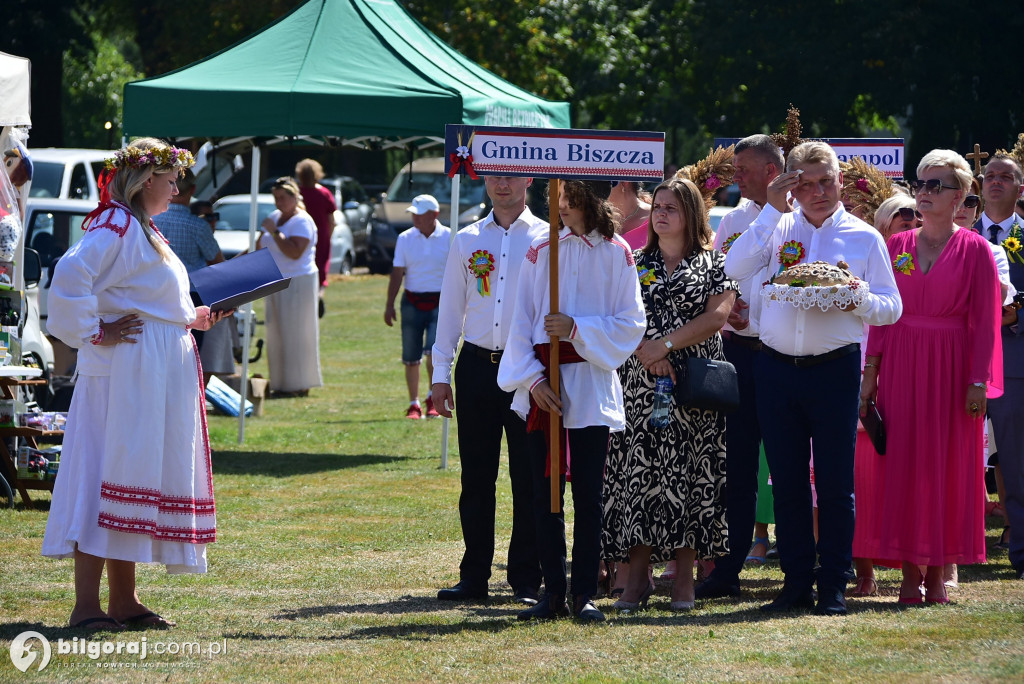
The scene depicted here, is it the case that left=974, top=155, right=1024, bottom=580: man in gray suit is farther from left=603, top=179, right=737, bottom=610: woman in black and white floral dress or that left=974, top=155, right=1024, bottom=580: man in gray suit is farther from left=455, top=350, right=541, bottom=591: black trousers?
left=455, top=350, right=541, bottom=591: black trousers

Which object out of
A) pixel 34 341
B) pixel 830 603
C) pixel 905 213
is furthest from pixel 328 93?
pixel 830 603

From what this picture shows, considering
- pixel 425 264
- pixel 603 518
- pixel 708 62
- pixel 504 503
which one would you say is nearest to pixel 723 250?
pixel 603 518

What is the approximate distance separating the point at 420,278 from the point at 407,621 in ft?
23.5

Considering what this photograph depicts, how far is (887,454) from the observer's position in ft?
Result: 21.8

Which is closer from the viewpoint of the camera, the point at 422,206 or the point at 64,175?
the point at 422,206

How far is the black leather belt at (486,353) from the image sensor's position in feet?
22.0

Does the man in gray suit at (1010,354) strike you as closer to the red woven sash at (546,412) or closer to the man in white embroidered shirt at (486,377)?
the man in white embroidered shirt at (486,377)

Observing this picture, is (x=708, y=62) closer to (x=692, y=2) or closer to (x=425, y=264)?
(x=692, y=2)

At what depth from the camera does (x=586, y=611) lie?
6.08 m

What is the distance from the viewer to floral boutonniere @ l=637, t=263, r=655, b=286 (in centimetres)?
656

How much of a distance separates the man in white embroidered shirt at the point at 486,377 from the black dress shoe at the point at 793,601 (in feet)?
3.69

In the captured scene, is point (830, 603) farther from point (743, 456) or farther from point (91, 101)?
point (91, 101)

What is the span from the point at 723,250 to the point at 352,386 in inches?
361

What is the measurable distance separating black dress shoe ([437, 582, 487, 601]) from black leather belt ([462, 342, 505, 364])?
1.09m
